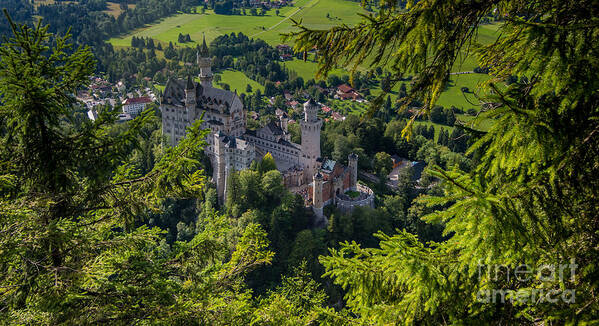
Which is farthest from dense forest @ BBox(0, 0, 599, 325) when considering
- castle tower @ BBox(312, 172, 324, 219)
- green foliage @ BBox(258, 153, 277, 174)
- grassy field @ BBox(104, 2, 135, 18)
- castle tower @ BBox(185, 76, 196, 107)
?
grassy field @ BBox(104, 2, 135, 18)

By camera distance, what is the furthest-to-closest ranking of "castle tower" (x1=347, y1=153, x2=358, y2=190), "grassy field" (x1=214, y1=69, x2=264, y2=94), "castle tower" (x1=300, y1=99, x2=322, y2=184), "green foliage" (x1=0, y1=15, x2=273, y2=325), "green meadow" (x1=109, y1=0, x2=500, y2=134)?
"green meadow" (x1=109, y1=0, x2=500, y2=134) < "grassy field" (x1=214, y1=69, x2=264, y2=94) < "castle tower" (x1=347, y1=153, x2=358, y2=190) < "castle tower" (x1=300, y1=99, x2=322, y2=184) < "green foliage" (x1=0, y1=15, x2=273, y2=325)

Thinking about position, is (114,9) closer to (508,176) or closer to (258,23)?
(258,23)

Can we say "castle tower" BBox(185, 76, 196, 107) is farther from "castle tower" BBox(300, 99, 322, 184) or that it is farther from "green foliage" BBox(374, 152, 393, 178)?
"green foliage" BBox(374, 152, 393, 178)

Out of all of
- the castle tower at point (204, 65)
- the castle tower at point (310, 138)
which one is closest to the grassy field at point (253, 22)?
the castle tower at point (204, 65)

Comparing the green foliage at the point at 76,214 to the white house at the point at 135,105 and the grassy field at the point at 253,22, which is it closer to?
the white house at the point at 135,105

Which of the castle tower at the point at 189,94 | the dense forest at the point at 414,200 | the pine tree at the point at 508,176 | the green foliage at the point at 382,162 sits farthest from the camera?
the green foliage at the point at 382,162

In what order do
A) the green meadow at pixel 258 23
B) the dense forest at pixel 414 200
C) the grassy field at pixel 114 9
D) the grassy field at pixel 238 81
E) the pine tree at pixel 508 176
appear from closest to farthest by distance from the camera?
1. the pine tree at pixel 508 176
2. the dense forest at pixel 414 200
3. the grassy field at pixel 238 81
4. the green meadow at pixel 258 23
5. the grassy field at pixel 114 9

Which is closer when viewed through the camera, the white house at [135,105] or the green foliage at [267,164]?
the green foliage at [267,164]

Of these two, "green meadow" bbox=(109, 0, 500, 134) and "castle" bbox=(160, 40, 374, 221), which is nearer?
"castle" bbox=(160, 40, 374, 221)
